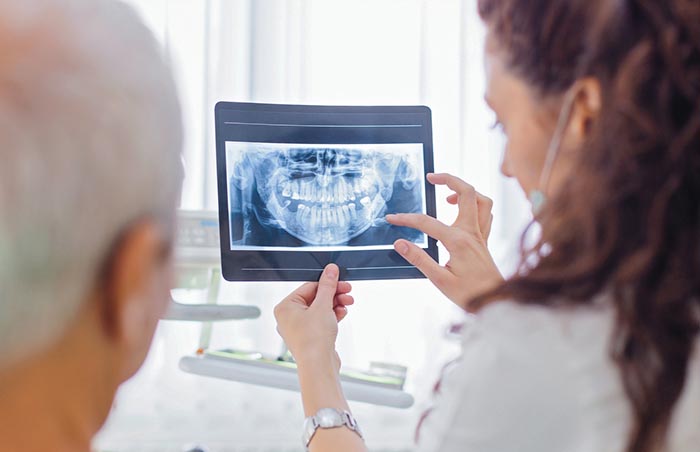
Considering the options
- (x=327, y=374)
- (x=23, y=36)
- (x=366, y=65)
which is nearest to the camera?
(x=23, y=36)

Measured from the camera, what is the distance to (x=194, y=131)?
7.32ft

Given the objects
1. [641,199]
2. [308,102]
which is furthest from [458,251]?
[308,102]

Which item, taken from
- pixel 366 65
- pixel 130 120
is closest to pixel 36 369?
pixel 130 120

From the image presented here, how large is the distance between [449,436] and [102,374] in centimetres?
38

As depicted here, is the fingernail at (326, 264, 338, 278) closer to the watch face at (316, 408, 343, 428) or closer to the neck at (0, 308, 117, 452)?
the watch face at (316, 408, 343, 428)

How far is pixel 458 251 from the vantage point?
54.7 inches

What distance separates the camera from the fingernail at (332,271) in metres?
1.40

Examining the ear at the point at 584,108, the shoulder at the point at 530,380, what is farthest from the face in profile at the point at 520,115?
the shoulder at the point at 530,380

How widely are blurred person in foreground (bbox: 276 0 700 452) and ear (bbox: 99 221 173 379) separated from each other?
35 cm

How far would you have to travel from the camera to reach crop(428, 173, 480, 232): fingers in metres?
1.44

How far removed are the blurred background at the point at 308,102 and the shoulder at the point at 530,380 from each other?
1411mm

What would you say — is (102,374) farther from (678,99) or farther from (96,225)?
(678,99)

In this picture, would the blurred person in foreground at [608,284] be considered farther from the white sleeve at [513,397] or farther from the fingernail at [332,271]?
the fingernail at [332,271]

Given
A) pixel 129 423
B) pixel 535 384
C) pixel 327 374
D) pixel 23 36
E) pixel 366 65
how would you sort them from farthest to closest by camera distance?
1. pixel 366 65
2. pixel 129 423
3. pixel 327 374
4. pixel 535 384
5. pixel 23 36
